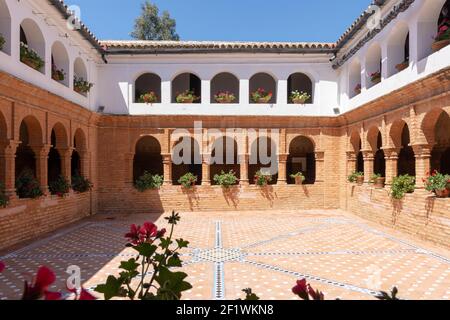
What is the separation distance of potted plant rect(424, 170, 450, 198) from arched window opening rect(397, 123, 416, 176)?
5.78 metres

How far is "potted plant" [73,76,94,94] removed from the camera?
43.8 ft

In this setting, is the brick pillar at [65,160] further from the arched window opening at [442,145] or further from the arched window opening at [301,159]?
the arched window opening at [442,145]

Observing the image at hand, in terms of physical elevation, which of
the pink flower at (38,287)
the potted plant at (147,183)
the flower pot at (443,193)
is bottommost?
the potted plant at (147,183)

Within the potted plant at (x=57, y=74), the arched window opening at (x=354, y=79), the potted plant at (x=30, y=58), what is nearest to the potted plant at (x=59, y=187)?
the potted plant at (x=57, y=74)

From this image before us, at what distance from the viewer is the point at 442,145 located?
12711 mm

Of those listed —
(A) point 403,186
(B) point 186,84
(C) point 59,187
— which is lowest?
(C) point 59,187

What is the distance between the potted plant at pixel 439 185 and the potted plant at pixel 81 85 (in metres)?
12.5

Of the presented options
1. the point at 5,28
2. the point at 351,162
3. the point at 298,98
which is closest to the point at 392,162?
the point at 351,162

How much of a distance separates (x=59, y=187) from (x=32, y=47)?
4.68m

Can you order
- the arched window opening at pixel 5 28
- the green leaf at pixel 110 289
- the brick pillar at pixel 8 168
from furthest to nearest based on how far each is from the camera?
the brick pillar at pixel 8 168, the arched window opening at pixel 5 28, the green leaf at pixel 110 289

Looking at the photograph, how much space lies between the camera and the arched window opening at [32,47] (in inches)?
386

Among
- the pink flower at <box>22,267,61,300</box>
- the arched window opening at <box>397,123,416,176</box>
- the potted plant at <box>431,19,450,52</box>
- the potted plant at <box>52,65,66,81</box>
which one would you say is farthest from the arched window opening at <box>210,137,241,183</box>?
the pink flower at <box>22,267,61,300</box>

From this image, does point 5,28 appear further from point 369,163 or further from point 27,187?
point 369,163
